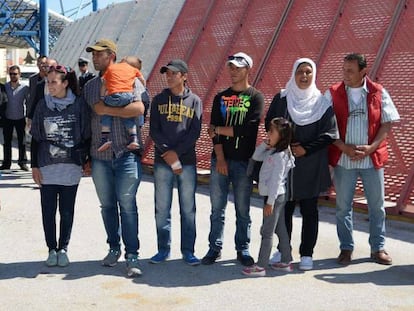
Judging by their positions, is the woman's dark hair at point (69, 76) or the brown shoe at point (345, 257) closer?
the woman's dark hair at point (69, 76)

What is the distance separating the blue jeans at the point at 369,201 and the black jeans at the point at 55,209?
7.77ft

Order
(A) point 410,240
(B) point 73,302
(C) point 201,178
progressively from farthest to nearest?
(C) point 201,178 → (A) point 410,240 → (B) point 73,302

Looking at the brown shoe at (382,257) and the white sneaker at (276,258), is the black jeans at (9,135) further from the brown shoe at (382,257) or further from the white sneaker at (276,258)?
the brown shoe at (382,257)

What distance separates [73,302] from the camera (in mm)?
4039

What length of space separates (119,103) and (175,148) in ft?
2.07

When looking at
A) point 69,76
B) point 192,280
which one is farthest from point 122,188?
point 69,76

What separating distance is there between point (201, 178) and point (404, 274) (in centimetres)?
451

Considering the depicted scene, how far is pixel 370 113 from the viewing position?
5.00m

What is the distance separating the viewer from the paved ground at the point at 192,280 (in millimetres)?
4078

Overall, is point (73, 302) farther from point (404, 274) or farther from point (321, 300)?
point (404, 274)

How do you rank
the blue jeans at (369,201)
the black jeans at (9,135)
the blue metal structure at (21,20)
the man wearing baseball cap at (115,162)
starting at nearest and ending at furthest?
the man wearing baseball cap at (115,162) → the blue jeans at (369,201) → the black jeans at (9,135) → the blue metal structure at (21,20)

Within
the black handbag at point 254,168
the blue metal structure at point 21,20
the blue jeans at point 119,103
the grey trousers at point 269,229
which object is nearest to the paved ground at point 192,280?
the grey trousers at point 269,229

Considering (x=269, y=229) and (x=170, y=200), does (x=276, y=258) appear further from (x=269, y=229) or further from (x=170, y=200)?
(x=170, y=200)

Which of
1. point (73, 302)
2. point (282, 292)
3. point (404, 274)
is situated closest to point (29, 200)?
point (73, 302)
